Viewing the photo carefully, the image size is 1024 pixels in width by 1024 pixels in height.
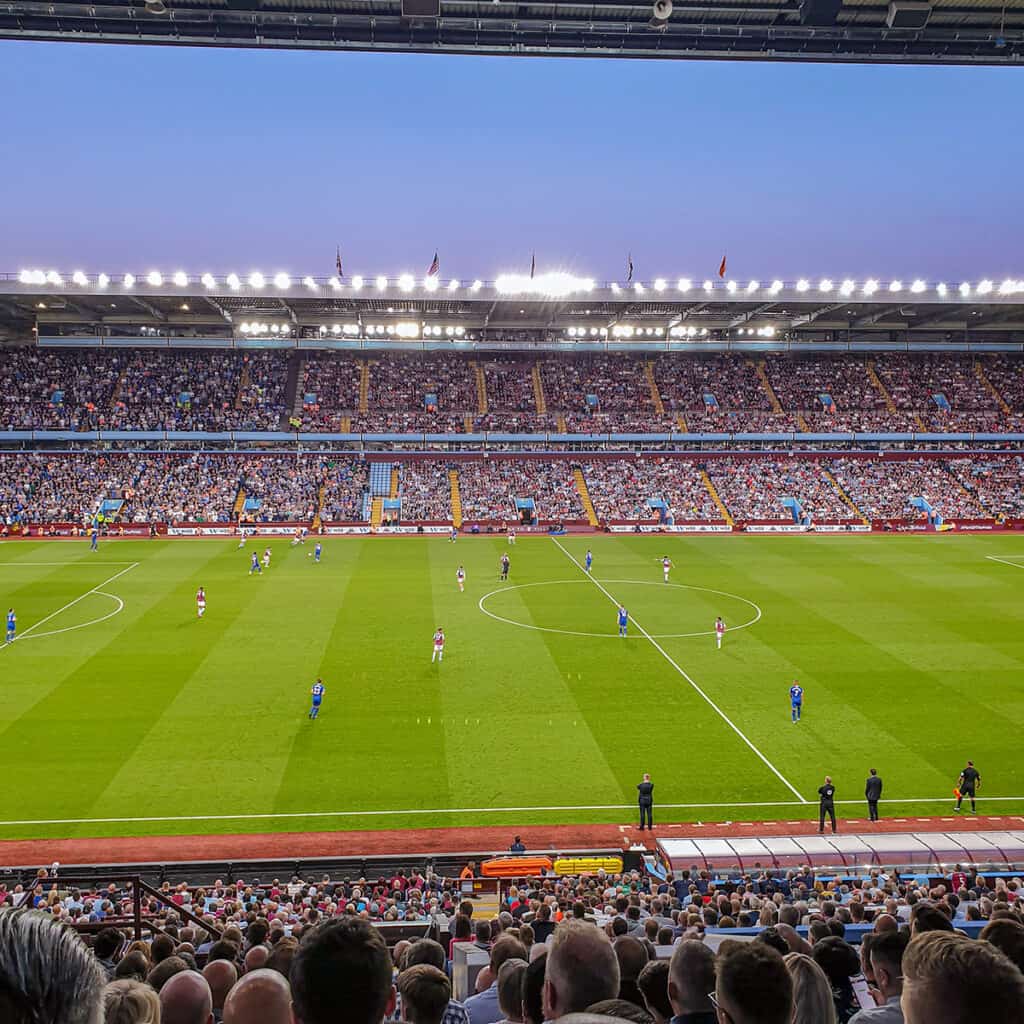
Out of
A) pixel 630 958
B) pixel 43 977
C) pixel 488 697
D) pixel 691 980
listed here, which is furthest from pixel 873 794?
pixel 43 977

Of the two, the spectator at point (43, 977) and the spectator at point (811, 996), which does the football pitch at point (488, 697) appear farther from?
the spectator at point (43, 977)

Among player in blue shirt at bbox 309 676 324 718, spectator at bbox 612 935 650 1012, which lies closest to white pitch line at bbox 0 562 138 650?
player in blue shirt at bbox 309 676 324 718

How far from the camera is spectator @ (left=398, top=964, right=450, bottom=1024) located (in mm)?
3844

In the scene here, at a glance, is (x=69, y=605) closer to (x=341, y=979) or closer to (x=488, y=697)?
(x=488, y=697)

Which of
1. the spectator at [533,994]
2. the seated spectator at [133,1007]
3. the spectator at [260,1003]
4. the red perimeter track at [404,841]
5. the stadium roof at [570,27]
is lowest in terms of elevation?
the red perimeter track at [404,841]

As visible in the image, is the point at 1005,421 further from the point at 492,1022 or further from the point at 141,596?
the point at 492,1022

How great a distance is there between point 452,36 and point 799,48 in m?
7.59

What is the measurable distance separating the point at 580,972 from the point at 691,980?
0.73m

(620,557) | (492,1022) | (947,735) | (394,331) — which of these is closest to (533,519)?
(620,557)

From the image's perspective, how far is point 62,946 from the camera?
1.79 meters

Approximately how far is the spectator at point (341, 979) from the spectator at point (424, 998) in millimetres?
1307

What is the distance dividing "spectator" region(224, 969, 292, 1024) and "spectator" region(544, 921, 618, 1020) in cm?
103

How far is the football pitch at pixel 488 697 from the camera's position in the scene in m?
18.7

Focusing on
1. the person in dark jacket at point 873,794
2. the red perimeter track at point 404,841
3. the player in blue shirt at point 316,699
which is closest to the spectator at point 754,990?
the red perimeter track at point 404,841
